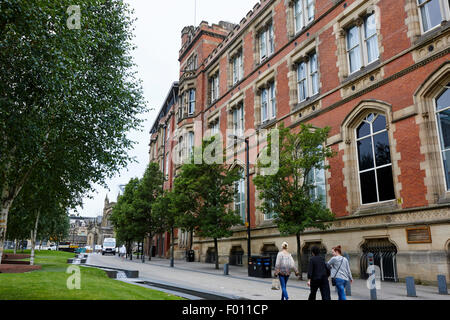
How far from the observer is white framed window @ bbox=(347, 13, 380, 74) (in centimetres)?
1761

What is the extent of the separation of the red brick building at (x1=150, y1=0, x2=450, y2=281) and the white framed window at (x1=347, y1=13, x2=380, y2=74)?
6 centimetres

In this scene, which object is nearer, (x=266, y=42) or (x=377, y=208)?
(x=377, y=208)

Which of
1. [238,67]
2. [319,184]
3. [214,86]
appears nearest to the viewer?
A: [319,184]

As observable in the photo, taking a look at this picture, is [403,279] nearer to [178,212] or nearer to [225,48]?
[178,212]

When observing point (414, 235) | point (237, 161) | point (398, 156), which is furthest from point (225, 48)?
point (414, 235)

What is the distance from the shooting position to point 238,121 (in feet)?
99.2

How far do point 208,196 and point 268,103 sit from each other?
8.22m

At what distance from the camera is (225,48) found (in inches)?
1286

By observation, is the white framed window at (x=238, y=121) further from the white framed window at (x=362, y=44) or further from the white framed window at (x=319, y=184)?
the white framed window at (x=362, y=44)

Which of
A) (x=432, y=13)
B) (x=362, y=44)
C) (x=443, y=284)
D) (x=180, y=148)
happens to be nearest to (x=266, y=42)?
(x=362, y=44)

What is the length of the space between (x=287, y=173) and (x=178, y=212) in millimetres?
10360

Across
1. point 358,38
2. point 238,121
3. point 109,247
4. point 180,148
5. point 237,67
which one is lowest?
point 109,247

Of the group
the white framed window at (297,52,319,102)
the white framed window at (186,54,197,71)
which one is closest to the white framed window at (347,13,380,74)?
the white framed window at (297,52,319,102)

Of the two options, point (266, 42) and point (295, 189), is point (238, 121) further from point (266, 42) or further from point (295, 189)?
point (295, 189)
